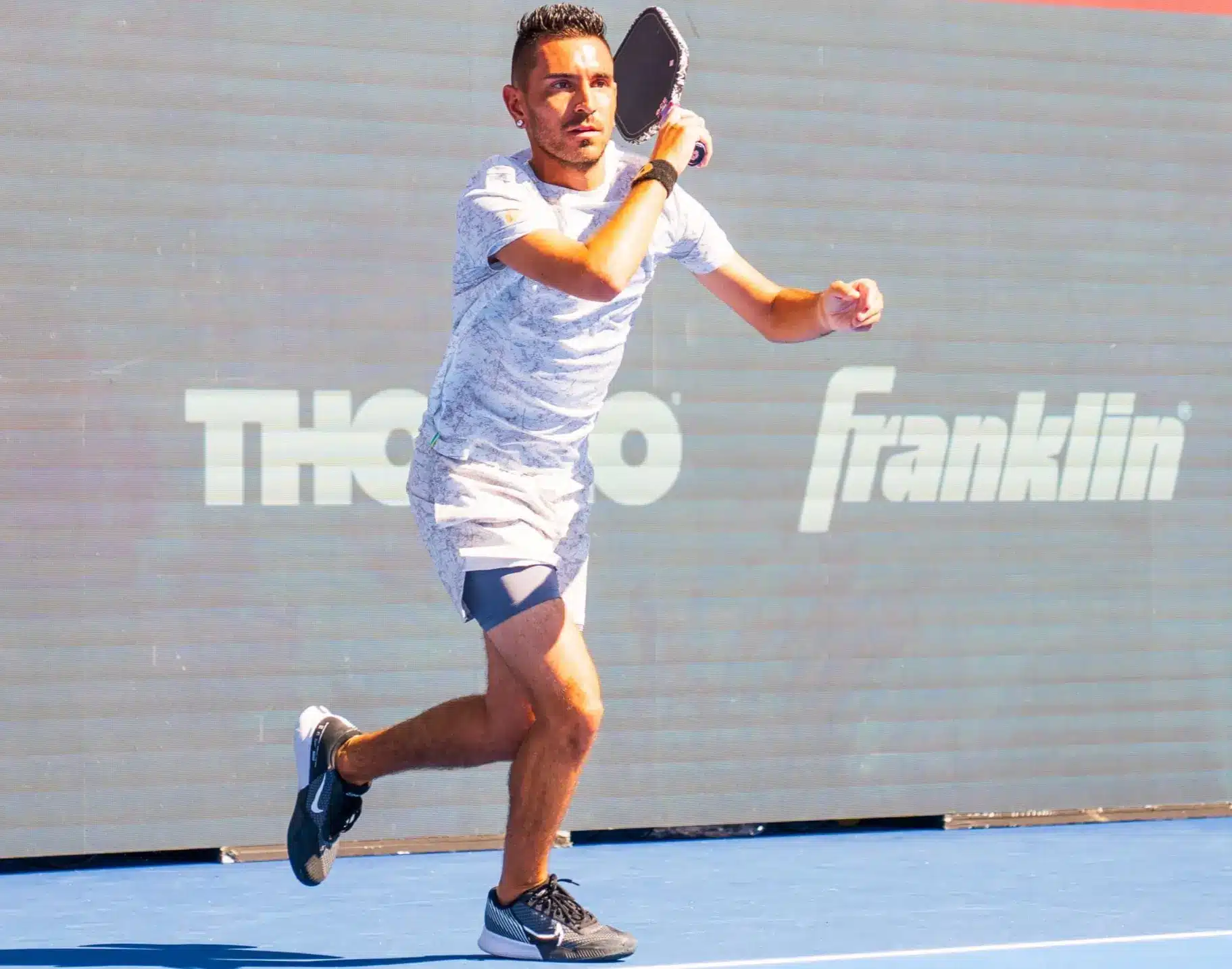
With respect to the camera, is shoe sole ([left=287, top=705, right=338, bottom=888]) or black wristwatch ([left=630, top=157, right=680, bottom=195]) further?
shoe sole ([left=287, top=705, right=338, bottom=888])

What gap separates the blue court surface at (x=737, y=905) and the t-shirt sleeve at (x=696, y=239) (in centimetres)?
168

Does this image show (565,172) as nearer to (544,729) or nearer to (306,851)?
(544,729)

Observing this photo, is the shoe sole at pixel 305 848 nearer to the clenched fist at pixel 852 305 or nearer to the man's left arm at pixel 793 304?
the man's left arm at pixel 793 304

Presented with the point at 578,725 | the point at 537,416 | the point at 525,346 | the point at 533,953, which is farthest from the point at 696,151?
the point at 533,953

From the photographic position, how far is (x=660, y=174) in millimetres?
3881

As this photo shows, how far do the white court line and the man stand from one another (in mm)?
218

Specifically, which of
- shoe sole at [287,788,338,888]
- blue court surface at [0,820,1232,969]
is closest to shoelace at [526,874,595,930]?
blue court surface at [0,820,1232,969]

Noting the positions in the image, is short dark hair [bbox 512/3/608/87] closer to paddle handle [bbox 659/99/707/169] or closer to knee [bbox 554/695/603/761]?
paddle handle [bbox 659/99/707/169]

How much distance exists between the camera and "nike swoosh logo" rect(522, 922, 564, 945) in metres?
3.98

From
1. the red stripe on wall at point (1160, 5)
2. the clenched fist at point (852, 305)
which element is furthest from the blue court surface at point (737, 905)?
the red stripe on wall at point (1160, 5)

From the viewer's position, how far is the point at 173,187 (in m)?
5.43

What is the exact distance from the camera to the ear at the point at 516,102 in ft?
13.3

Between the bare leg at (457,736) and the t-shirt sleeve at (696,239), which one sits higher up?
the t-shirt sleeve at (696,239)

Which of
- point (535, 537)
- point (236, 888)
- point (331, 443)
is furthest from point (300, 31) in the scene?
point (236, 888)
